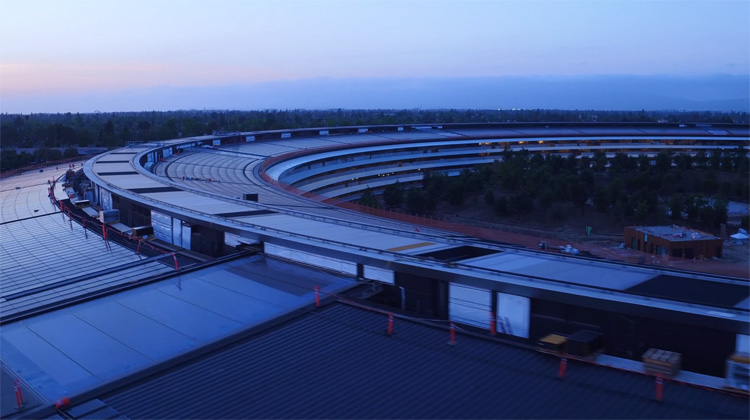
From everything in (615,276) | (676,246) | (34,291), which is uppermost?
(615,276)

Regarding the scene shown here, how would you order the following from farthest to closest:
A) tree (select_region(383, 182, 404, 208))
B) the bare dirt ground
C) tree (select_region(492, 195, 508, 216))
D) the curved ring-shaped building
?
tree (select_region(383, 182, 404, 208)) < tree (select_region(492, 195, 508, 216)) < the bare dirt ground < the curved ring-shaped building

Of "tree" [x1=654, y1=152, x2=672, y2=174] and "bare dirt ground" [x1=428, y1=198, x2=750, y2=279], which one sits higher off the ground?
"tree" [x1=654, y1=152, x2=672, y2=174]

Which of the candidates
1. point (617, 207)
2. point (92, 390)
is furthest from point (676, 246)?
point (92, 390)

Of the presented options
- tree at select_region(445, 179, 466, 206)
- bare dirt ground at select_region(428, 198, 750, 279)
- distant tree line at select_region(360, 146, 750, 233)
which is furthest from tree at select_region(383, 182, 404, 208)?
tree at select_region(445, 179, 466, 206)

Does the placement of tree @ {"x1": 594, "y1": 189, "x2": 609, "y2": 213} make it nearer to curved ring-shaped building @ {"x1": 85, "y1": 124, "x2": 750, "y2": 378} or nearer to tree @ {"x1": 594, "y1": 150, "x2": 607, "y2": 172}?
tree @ {"x1": 594, "y1": 150, "x2": 607, "y2": 172}

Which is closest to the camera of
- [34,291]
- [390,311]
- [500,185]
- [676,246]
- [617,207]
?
[390,311]

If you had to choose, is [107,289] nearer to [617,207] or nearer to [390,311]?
[390,311]

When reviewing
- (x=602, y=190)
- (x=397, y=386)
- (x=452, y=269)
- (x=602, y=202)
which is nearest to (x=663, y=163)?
(x=602, y=190)
